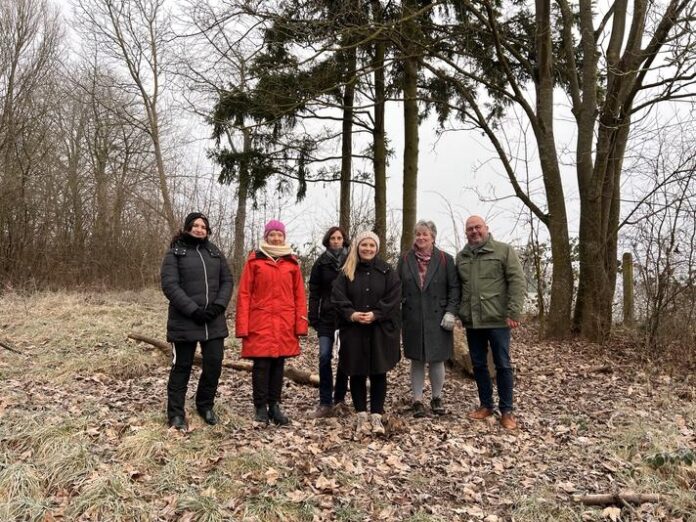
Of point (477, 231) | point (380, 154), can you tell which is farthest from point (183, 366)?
point (380, 154)

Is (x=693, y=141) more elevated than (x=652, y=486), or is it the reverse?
(x=693, y=141)

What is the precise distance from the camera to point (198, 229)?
4.76m

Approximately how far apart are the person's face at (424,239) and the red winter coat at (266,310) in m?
1.30

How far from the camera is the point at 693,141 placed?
7.43 meters

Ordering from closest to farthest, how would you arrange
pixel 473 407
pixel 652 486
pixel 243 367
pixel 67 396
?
pixel 652 486
pixel 67 396
pixel 473 407
pixel 243 367

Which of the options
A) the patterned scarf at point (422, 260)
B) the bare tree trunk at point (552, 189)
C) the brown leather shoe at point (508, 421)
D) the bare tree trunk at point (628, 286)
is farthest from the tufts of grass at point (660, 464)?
the bare tree trunk at point (628, 286)

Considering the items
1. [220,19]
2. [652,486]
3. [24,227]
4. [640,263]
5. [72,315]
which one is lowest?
[652,486]

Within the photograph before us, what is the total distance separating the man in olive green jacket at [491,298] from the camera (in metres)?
5.07

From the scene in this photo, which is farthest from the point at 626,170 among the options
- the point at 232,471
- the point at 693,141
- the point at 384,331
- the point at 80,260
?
the point at 80,260

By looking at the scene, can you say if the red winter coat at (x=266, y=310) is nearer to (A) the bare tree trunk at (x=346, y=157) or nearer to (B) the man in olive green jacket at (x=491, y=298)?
(B) the man in olive green jacket at (x=491, y=298)

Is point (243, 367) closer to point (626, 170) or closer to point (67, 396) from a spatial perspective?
point (67, 396)

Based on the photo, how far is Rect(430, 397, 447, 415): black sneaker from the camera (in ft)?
18.1

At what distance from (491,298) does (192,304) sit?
2.66 m

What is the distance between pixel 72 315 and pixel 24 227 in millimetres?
5391
